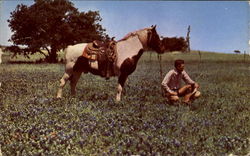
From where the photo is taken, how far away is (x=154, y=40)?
10.1 metres

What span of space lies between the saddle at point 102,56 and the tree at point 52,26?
13.8m

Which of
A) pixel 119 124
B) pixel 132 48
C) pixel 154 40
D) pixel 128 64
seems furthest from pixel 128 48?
pixel 119 124

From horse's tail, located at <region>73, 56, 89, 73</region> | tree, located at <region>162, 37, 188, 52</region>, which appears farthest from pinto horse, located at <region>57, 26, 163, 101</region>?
horse's tail, located at <region>73, 56, 89, 73</region>

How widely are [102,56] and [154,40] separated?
1636 mm

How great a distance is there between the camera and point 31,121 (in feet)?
26.0

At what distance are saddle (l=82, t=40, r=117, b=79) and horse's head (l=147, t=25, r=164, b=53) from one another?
108 centimetres

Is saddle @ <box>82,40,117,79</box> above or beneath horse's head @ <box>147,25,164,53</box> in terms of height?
beneath

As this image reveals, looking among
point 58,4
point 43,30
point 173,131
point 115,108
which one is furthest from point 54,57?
point 173,131

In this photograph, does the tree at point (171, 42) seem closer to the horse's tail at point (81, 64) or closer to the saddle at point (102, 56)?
the saddle at point (102, 56)

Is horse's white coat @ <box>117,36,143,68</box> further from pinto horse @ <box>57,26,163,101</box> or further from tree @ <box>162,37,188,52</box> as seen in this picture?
tree @ <box>162,37,188,52</box>

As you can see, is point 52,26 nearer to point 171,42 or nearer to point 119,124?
point 171,42

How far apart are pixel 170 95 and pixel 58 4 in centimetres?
1703

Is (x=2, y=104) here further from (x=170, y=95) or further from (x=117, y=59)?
(x=170, y=95)

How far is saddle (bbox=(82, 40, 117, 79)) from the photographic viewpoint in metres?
10.4
